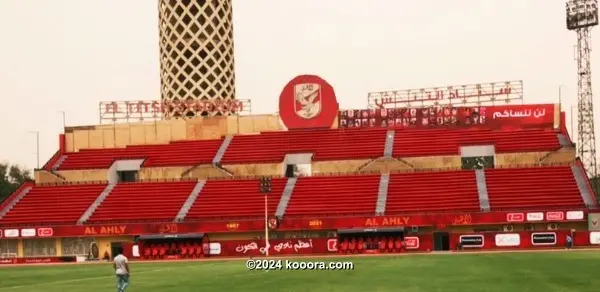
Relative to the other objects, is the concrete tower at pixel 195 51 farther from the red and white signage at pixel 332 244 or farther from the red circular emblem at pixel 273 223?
the red and white signage at pixel 332 244

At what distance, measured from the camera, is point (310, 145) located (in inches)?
3984

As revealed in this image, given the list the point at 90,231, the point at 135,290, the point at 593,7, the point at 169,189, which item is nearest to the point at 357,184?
the point at 169,189

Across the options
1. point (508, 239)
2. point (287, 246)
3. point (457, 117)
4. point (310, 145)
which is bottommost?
point (287, 246)

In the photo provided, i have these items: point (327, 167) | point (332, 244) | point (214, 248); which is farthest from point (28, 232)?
point (327, 167)

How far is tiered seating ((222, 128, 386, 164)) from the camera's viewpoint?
9838cm

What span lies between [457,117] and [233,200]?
28.6 meters

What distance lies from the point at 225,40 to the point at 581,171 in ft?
154

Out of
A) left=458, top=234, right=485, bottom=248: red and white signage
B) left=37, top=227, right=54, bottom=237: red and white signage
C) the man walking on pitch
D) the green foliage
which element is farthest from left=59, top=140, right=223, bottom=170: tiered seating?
the man walking on pitch

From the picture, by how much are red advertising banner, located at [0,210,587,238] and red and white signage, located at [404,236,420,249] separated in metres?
1.41

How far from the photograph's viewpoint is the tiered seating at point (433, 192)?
82.9 meters

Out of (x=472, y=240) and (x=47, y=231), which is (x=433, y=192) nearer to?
(x=472, y=240)

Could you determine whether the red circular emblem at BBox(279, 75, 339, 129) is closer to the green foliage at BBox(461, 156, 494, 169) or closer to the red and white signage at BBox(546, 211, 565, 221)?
the green foliage at BBox(461, 156, 494, 169)

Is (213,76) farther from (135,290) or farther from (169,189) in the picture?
(135,290)

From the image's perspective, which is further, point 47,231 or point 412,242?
point 47,231
